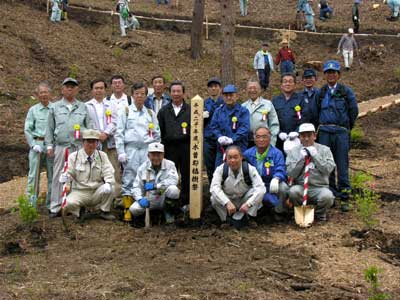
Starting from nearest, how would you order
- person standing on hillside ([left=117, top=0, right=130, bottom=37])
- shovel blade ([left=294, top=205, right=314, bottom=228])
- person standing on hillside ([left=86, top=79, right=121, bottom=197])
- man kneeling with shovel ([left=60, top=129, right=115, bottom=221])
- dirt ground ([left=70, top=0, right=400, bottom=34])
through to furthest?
shovel blade ([left=294, top=205, right=314, bottom=228]), man kneeling with shovel ([left=60, top=129, right=115, bottom=221]), person standing on hillside ([left=86, top=79, right=121, bottom=197]), person standing on hillside ([left=117, top=0, right=130, bottom=37]), dirt ground ([left=70, top=0, right=400, bottom=34])

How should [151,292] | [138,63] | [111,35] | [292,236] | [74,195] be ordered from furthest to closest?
[111,35]
[138,63]
[74,195]
[292,236]
[151,292]

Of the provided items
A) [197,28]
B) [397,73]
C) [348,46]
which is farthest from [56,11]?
[397,73]

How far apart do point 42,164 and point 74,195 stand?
1126 mm

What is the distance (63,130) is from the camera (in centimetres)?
927

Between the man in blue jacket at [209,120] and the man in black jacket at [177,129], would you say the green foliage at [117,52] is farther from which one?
the man in black jacket at [177,129]

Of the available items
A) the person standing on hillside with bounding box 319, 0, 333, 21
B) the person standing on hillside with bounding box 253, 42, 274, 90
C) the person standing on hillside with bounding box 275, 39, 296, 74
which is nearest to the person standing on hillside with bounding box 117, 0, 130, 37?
the person standing on hillside with bounding box 253, 42, 274, 90

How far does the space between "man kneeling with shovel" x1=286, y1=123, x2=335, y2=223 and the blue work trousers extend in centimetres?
60

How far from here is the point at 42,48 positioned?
2225 cm

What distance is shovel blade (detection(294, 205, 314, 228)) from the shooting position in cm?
876

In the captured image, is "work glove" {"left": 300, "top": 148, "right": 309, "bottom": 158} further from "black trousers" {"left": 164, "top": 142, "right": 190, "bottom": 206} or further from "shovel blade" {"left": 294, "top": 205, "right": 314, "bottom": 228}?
"black trousers" {"left": 164, "top": 142, "right": 190, "bottom": 206}

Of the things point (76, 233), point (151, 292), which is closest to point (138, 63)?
point (76, 233)

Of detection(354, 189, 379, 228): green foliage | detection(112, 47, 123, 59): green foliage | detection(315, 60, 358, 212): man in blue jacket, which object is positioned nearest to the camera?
detection(354, 189, 379, 228): green foliage

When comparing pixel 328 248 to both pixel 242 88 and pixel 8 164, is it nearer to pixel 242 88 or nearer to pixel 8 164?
pixel 8 164

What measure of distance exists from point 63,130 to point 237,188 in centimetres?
252
